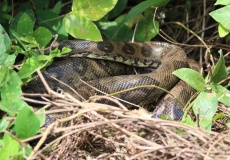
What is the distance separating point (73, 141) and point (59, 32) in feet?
4.24

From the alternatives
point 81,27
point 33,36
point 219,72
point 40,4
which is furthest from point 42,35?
point 219,72

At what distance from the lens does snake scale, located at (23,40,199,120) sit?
365 cm

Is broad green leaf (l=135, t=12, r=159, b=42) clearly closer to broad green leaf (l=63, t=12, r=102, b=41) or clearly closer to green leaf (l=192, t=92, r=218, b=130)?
broad green leaf (l=63, t=12, r=102, b=41)

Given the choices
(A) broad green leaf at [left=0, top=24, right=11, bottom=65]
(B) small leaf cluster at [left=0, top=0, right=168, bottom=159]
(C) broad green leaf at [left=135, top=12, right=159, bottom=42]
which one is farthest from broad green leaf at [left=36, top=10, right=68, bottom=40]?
(A) broad green leaf at [left=0, top=24, right=11, bottom=65]

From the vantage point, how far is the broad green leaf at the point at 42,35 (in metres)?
3.24

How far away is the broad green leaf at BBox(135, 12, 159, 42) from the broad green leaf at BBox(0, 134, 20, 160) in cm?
206

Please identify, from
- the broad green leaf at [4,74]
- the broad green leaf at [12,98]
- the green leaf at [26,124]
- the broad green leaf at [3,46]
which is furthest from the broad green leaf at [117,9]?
the green leaf at [26,124]

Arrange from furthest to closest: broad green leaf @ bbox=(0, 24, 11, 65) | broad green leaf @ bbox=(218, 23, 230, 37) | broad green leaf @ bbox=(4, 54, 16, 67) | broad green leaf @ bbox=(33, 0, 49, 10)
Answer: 1. broad green leaf @ bbox=(33, 0, 49, 10)
2. broad green leaf @ bbox=(218, 23, 230, 37)
3. broad green leaf @ bbox=(4, 54, 16, 67)
4. broad green leaf @ bbox=(0, 24, 11, 65)

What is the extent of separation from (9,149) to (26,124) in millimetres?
163

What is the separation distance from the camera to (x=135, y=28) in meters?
4.13

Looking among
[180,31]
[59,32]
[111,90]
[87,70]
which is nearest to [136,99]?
[111,90]

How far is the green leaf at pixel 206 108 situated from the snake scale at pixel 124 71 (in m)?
0.55

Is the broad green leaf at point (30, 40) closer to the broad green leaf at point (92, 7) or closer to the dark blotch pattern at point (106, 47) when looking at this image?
the broad green leaf at point (92, 7)

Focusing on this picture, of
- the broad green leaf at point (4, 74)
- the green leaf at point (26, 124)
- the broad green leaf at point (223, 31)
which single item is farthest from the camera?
the broad green leaf at point (223, 31)
